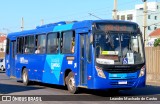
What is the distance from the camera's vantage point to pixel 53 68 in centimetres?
1984

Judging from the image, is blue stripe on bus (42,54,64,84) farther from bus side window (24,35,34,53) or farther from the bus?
bus side window (24,35,34,53)

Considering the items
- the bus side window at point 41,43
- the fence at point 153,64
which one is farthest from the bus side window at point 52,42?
the fence at point 153,64

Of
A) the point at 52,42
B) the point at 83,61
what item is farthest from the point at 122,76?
the point at 52,42

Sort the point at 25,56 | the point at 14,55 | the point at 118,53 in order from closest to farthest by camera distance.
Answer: the point at 118,53, the point at 25,56, the point at 14,55

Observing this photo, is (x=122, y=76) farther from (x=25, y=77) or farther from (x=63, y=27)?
(x=25, y=77)

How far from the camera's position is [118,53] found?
51.9 feet

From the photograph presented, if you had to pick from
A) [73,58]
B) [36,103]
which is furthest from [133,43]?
[36,103]

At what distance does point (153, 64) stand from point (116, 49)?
13.8 m

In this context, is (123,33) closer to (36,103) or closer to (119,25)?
(119,25)

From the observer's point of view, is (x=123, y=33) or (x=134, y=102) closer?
(x=134, y=102)

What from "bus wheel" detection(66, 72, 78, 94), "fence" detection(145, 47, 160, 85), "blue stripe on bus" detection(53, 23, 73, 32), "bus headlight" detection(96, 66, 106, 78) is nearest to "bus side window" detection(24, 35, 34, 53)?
"blue stripe on bus" detection(53, 23, 73, 32)

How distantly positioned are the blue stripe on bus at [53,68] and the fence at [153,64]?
9.60 m

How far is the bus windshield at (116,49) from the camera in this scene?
1571 centimetres

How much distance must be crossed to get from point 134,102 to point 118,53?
229 cm
